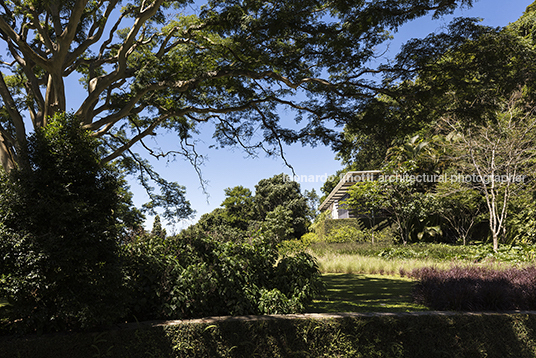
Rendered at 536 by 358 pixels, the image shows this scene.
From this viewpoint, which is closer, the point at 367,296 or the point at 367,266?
the point at 367,296

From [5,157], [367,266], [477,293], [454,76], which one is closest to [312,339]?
[477,293]

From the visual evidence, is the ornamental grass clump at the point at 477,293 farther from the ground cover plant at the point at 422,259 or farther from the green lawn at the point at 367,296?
the ground cover plant at the point at 422,259

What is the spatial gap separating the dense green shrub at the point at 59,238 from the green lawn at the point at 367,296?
126 inches

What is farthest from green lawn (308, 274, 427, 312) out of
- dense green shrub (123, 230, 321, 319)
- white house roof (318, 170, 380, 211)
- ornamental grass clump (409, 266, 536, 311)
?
white house roof (318, 170, 380, 211)

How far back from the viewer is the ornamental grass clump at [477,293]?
577cm

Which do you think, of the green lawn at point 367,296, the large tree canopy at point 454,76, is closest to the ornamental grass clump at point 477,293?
the green lawn at point 367,296

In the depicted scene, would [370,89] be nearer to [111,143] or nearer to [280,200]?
[111,143]

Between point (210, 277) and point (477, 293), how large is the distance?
444 centimetres

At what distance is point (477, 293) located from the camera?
→ 5.82m

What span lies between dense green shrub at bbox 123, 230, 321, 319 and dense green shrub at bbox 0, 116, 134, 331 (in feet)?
1.46

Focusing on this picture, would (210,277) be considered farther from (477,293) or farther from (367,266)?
(367,266)

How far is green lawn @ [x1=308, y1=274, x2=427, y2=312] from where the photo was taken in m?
5.80

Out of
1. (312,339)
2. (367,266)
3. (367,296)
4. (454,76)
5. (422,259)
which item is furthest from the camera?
(422,259)

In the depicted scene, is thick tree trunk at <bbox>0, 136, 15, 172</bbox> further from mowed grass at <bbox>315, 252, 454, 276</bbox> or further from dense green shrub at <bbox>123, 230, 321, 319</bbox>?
mowed grass at <bbox>315, 252, 454, 276</bbox>
